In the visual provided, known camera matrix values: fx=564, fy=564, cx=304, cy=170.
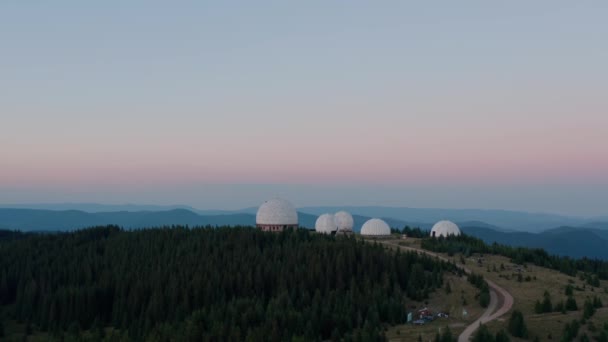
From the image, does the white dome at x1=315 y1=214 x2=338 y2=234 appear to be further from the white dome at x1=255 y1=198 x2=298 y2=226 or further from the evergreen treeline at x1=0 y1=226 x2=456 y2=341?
the evergreen treeline at x1=0 y1=226 x2=456 y2=341

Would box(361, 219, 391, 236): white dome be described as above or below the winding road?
above

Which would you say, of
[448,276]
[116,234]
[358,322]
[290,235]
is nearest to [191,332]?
[358,322]

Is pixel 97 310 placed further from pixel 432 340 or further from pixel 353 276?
pixel 432 340

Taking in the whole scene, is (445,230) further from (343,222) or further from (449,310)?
(449,310)

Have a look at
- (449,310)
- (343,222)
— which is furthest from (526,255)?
(343,222)

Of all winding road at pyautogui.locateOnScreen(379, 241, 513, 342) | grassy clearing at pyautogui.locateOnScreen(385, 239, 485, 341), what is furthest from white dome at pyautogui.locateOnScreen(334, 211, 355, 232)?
winding road at pyautogui.locateOnScreen(379, 241, 513, 342)

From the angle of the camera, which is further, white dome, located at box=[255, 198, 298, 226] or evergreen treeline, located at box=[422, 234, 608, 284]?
white dome, located at box=[255, 198, 298, 226]

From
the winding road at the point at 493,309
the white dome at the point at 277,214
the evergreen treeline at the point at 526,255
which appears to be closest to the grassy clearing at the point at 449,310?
the winding road at the point at 493,309
